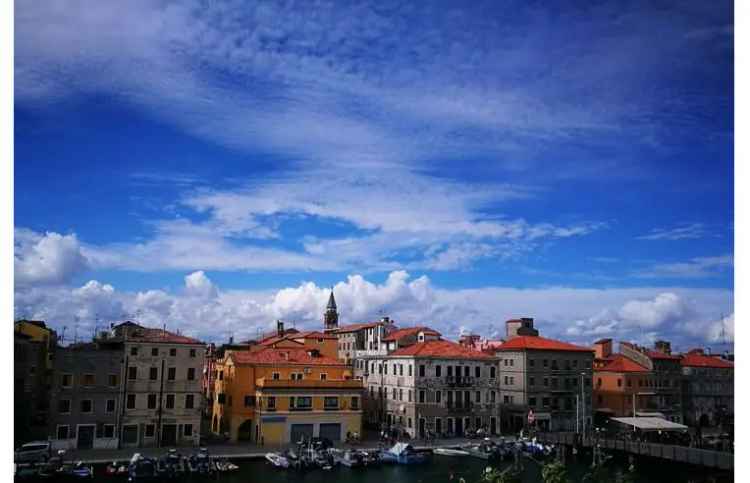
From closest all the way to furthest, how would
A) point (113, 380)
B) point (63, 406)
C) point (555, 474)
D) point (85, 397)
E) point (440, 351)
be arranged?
1. point (555, 474)
2. point (63, 406)
3. point (85, 397)
4. point (113, 380)
5. point (440, 351)

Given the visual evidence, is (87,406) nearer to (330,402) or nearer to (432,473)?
(330,402)

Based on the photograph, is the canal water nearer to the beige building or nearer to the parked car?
the beige building

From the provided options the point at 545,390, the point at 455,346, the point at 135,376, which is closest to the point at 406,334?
the point at 455,346

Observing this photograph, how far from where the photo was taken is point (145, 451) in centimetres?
1445

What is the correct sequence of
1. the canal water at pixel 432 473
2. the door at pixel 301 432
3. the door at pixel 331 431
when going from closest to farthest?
the canal water at pixel 432 473 < the door at pixel 301 432 < the door at pixel 331 431

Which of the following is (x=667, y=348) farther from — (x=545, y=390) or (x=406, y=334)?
(x=406, y=334)

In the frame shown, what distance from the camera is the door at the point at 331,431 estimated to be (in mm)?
16812

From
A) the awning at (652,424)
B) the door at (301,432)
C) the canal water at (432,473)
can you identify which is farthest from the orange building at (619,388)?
the door at (301,432)

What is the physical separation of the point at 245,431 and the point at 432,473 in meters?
4.91

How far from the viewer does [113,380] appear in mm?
15148

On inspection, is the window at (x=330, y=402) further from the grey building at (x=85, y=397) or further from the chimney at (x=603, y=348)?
the chimney at (x=603, y=348)

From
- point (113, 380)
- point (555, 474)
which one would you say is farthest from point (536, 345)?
point (555, 474)

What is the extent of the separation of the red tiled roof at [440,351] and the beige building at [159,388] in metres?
5.86
